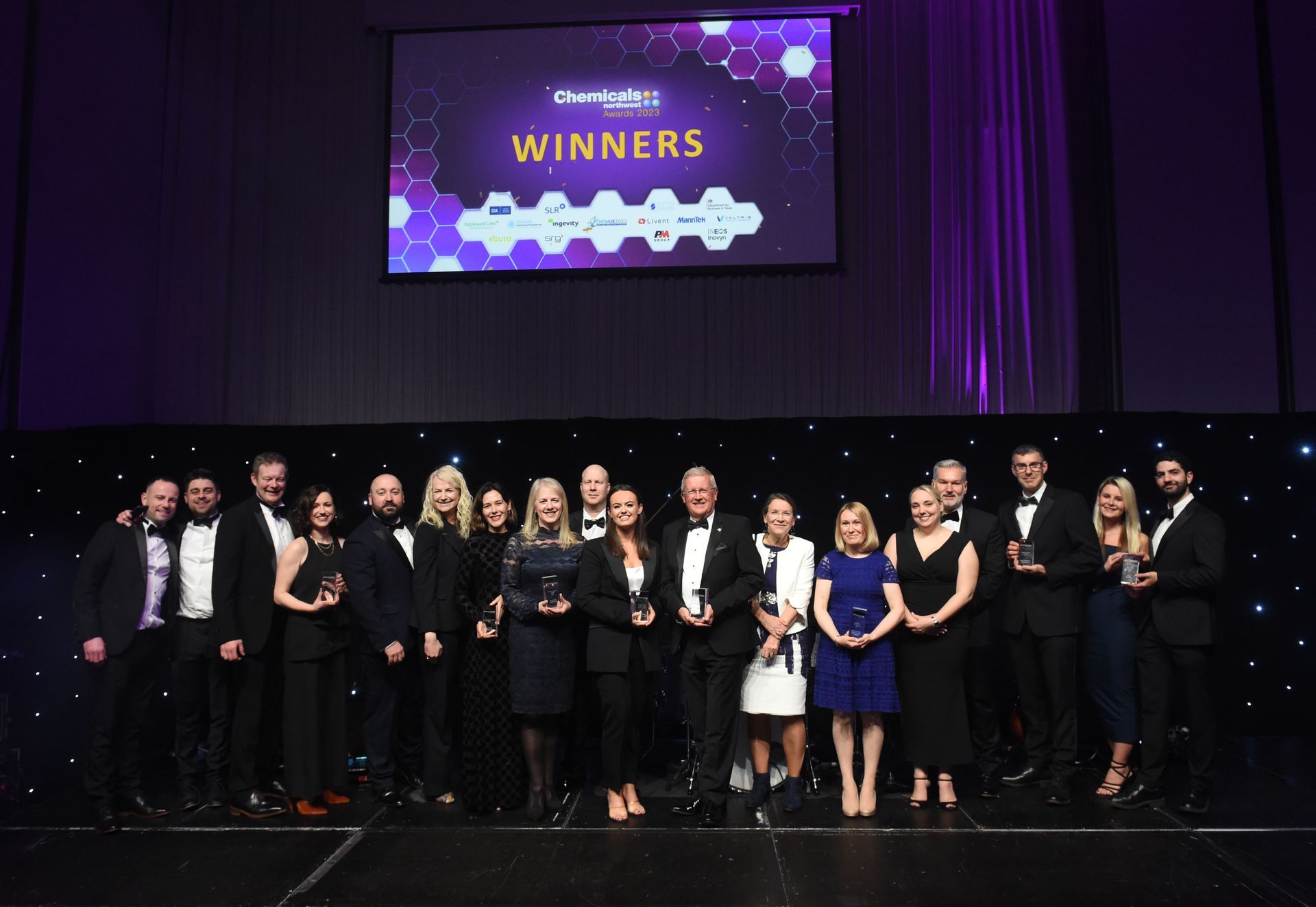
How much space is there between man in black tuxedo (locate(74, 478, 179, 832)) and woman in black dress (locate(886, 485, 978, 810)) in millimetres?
3494

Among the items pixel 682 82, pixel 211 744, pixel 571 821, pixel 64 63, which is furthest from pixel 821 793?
pixel 64 63

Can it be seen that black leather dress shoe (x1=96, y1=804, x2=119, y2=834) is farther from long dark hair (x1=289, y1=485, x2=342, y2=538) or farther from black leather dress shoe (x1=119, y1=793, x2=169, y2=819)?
long dark hair (x1=289, y1=485, x2=342, y2=538)

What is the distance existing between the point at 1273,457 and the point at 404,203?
655 centimetres

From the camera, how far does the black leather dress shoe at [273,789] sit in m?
4.28

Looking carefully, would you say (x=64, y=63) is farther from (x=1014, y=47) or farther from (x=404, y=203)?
(x=1014, y=47)

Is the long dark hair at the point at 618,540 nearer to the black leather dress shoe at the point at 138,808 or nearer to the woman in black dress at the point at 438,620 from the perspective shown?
the woman in black dress at the point at 438,620

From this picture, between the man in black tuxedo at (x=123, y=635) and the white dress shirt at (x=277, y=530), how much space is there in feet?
1.48

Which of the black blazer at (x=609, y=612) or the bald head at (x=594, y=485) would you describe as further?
the bald head at (x=594, y=485)

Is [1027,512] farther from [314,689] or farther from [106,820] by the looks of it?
[106,820]

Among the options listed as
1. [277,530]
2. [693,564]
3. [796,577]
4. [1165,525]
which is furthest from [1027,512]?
[277,530]

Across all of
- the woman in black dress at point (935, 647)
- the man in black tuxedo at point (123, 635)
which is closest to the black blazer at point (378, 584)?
the man in black tuxedo at point (123, 635)

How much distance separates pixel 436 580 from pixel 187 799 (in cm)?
156

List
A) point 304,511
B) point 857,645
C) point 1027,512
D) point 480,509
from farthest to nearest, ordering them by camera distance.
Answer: point 1027,512 < point 480,509 < point 304,511 < point 857,645

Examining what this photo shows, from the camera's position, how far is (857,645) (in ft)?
13.1
